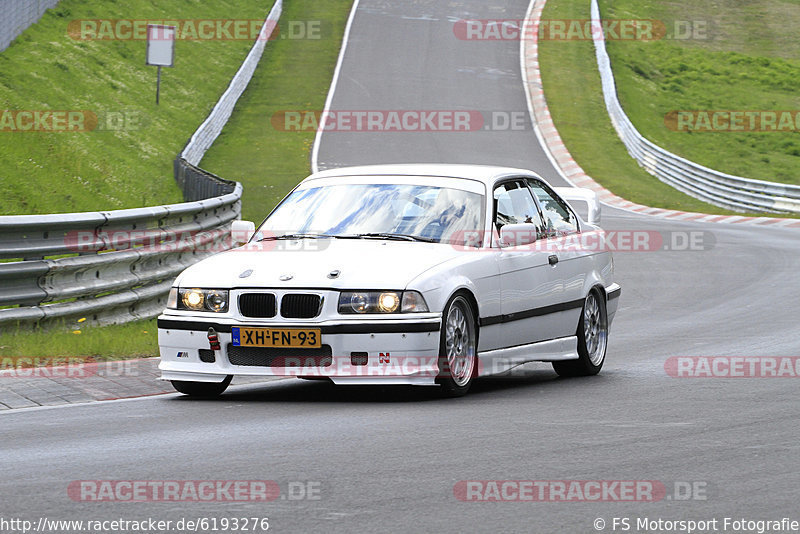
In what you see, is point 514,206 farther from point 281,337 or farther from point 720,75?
point 720,75

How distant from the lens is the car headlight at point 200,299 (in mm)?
8812

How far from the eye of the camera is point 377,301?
8.61 meters

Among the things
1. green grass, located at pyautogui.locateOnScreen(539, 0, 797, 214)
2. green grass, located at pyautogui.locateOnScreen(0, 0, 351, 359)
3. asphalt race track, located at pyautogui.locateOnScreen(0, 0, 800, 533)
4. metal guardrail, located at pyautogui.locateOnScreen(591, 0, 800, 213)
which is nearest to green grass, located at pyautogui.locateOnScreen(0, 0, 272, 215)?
green grass, located at pyautogui.locateOnScreen(0, 0, 351, 359)

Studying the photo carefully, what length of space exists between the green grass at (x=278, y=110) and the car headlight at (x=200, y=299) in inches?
669

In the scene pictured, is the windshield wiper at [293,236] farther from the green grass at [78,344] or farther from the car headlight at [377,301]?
the green grass at [78,344]

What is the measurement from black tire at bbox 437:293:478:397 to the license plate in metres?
0.83

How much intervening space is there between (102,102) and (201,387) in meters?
26.1

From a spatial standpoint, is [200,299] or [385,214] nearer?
[200,299]

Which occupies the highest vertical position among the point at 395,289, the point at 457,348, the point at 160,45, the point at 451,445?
the point at 160,45

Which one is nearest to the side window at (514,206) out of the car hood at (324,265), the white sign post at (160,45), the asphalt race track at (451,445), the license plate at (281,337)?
the car hood at (324,265)

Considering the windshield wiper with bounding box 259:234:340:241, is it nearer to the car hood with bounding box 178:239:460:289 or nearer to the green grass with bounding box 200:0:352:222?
the car hood with bounding box 178:239:460:289

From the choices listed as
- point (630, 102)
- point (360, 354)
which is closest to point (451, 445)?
point (360, 354)

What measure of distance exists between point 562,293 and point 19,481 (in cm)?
533

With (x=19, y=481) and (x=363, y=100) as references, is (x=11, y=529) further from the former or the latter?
(x=363, y=100)
